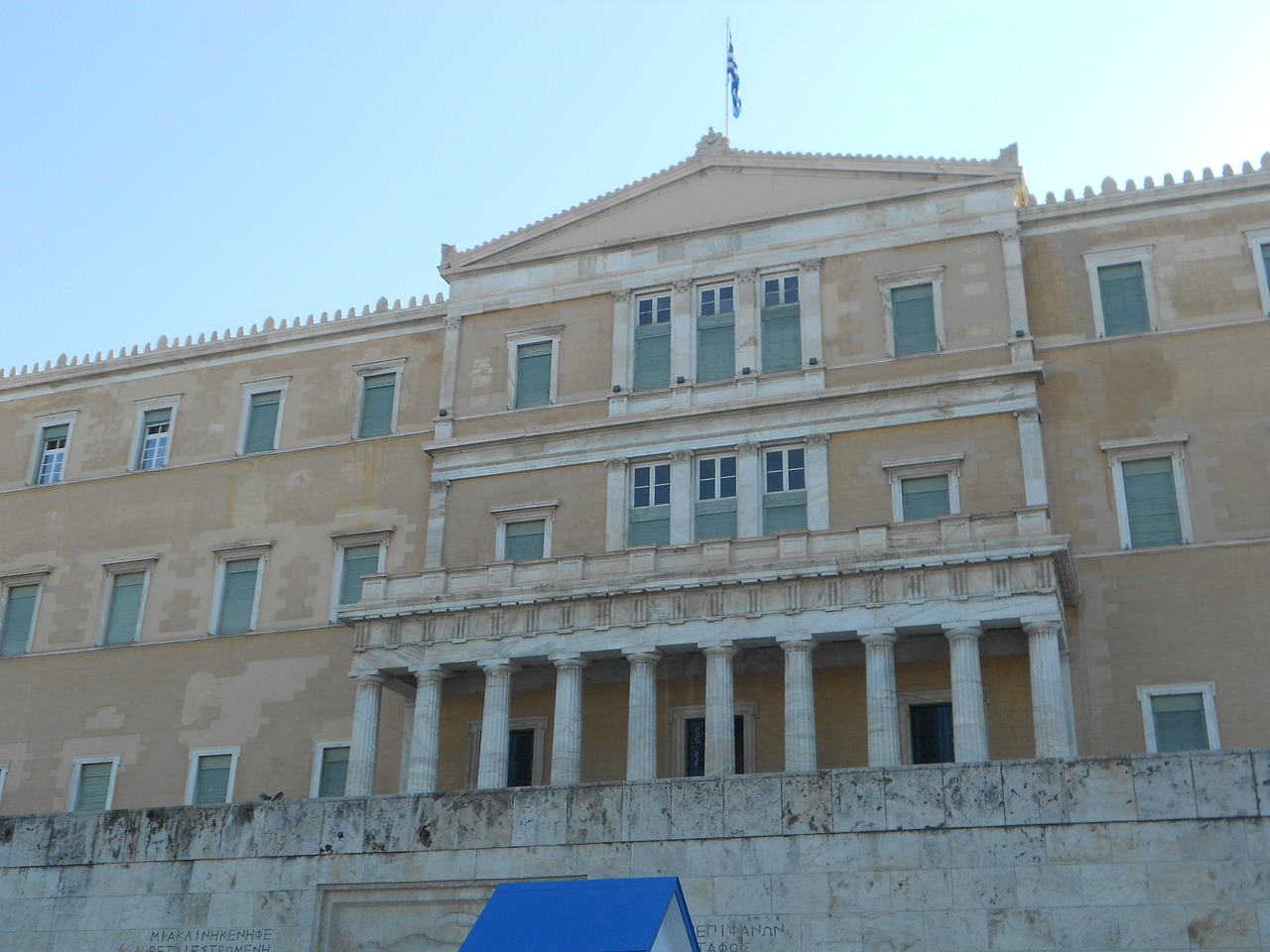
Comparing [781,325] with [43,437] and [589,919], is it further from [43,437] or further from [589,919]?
[589,919]

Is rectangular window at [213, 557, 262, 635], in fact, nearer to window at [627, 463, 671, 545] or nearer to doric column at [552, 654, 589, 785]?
window at [627, 463, 671, 545]

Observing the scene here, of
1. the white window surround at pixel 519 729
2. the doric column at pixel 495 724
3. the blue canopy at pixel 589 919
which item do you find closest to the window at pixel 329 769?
the white window surround at pixel 519 729

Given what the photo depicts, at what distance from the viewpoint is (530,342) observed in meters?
38.7

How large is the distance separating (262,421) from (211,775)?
33.5 ft

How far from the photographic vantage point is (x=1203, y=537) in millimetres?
31594

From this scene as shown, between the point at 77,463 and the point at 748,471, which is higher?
the point at 77,463

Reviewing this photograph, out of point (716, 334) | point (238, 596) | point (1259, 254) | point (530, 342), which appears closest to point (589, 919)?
point (716, 334)

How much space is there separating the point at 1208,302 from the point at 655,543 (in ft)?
45.1

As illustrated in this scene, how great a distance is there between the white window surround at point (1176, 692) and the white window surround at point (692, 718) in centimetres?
Answer: 811

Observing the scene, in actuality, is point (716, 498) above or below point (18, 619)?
above

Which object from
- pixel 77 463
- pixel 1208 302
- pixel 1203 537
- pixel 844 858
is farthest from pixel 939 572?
pixel 77 463

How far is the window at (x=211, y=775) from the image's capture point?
37.2 m

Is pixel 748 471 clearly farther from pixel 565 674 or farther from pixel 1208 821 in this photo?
pixel 1208 821

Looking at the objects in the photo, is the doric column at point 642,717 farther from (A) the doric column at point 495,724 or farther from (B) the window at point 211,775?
(B) the window at point 211,775
